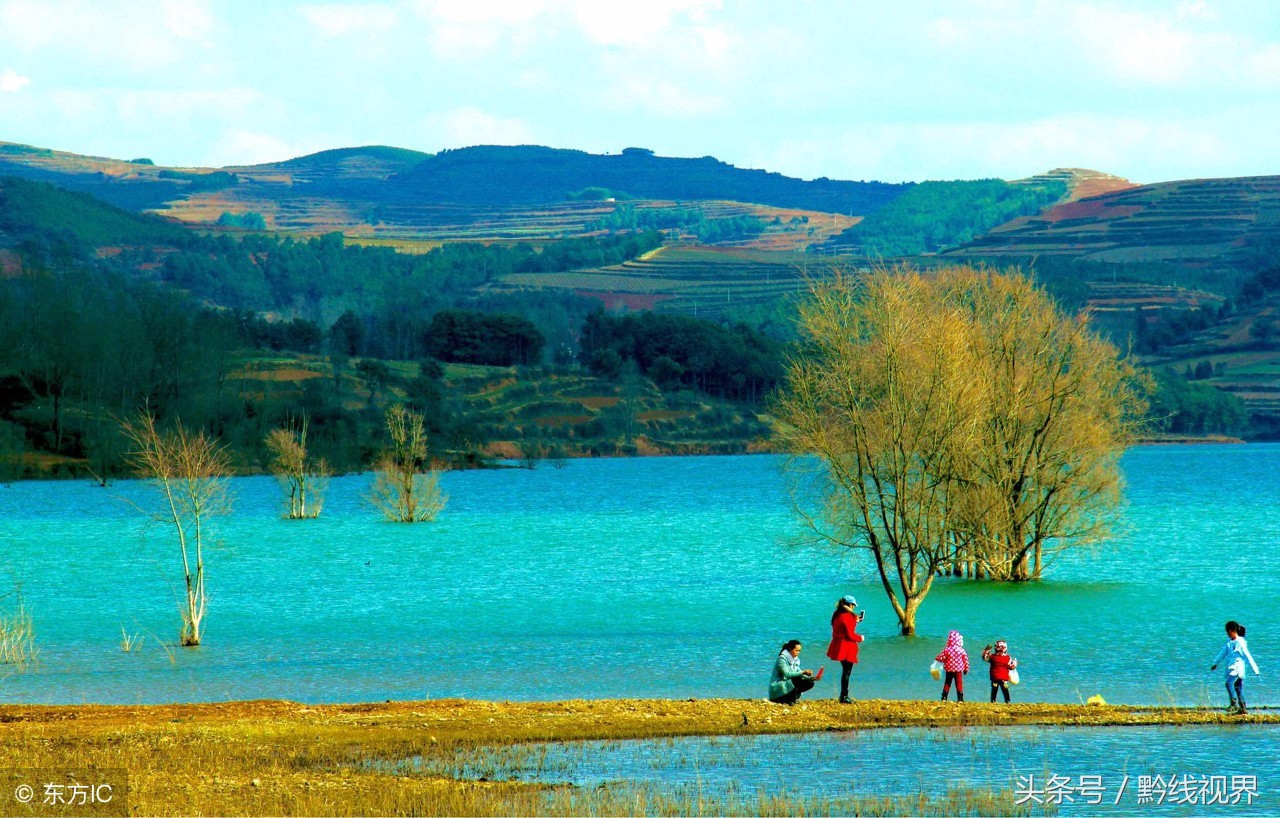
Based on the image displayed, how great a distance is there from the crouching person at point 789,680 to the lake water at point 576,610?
299cm

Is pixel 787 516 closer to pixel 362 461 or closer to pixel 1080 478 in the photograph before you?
pixel 1080 478

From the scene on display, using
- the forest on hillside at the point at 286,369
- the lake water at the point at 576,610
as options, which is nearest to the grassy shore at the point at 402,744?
the lake water at the point at 576,610

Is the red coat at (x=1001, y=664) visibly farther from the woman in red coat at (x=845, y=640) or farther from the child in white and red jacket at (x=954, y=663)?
the woman in red coat at (x=845, y=640)

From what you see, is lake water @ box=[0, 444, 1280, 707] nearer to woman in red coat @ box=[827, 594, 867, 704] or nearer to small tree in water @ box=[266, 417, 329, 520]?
small tree in water @ box=[266, 417, 329, 520]

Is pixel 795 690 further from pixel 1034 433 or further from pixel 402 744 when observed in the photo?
pixel 1034 433

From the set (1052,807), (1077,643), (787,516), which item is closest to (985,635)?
(1077,643)

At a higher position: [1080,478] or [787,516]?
[1080,478]

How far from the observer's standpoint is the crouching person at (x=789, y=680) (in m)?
22.7

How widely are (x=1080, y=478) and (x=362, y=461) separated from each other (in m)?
102

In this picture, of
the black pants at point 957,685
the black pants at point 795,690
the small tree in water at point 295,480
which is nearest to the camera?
the black pants at point 795,690

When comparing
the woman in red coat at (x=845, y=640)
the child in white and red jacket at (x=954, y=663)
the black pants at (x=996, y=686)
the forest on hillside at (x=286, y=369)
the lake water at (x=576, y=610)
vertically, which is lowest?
the forest on hillside at (x=286, y=369)

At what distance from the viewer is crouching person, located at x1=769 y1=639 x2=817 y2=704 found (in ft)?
74.5

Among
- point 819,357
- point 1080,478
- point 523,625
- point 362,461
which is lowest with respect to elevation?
point 362,461

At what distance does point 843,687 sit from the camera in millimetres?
23328
